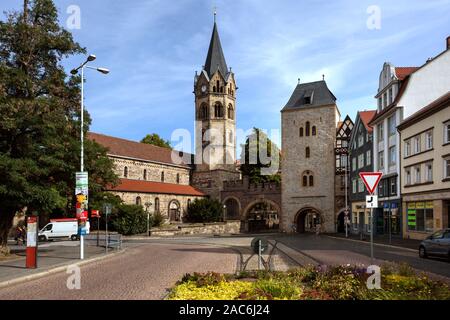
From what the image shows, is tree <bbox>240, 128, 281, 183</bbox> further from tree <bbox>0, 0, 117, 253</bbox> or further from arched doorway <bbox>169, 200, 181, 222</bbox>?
tree <bbox>0, 0, 117, 253</bbox>

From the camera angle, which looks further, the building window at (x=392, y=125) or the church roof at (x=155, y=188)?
the church roof at (x=155, y=188)

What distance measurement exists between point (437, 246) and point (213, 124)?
181 feet

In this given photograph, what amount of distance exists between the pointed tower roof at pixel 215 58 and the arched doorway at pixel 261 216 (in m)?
20.9

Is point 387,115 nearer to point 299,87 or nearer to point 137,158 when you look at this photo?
point 299,87

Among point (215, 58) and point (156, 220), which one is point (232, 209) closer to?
point (156, 220)

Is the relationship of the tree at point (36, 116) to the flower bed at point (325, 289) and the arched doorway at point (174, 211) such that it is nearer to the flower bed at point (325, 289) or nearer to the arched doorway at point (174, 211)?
the flower bed at point (325, 289)

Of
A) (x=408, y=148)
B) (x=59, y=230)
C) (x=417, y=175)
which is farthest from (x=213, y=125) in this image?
(x=417, y=175)

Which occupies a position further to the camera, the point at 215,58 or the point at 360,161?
the point at 215,58

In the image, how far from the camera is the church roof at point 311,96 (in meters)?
62.2

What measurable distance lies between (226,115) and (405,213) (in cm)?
4121

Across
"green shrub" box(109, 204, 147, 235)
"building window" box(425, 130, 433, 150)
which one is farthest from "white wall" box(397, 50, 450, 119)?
"green shrub" box(109, 204, 147, 235)

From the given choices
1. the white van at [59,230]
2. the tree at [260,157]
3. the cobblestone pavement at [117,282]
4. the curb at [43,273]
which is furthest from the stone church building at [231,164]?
the cobblestone pavement at [117,282]

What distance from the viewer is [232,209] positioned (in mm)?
71000
